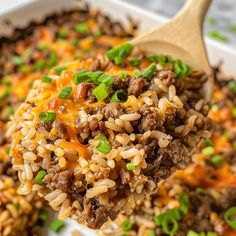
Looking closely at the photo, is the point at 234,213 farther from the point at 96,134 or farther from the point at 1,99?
the point at 1,99

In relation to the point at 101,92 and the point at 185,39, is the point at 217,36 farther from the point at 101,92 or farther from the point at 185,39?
the point at 101,92

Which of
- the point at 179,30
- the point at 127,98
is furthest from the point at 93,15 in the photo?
the point at 127,98

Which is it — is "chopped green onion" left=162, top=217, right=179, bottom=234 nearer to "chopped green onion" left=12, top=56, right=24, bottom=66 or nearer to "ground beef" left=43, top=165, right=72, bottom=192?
"ground beef" left=43, top=165, right=72, bottom=192

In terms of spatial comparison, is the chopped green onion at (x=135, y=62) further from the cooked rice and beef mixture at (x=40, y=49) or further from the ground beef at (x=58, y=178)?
the cooked rice and beef mixture at (x=40, y=49)

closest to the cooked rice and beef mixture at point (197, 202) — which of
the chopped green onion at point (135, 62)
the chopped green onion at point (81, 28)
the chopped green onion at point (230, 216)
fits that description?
the chopped green onion at point (230, 216)

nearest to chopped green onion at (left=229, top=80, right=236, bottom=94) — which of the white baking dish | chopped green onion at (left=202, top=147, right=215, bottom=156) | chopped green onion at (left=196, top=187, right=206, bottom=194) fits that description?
the white baking dish
